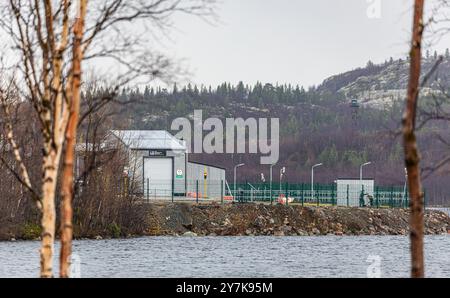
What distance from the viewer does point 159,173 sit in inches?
3922

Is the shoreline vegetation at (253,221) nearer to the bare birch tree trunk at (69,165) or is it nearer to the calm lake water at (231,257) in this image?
the calm lake water at (231,257)

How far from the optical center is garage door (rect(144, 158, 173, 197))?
98312 millimetres

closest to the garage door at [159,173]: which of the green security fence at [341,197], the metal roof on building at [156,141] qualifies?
the metal roof on building at [156,141]

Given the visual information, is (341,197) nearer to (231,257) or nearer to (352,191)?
(352,191)

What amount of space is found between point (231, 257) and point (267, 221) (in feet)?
96.8

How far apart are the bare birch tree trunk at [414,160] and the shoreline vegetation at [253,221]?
5475 cm

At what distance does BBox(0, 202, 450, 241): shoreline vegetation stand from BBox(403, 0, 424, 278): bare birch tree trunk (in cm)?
5475

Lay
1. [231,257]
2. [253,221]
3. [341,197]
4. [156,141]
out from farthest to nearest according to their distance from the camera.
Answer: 1. [341,197]
2. [156,141]
3. [253,221]
4. [231,257]

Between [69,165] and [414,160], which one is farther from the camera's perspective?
[69,165]

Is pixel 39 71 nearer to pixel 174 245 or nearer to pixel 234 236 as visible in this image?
pixel 174 245

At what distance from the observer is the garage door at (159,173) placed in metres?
98.3

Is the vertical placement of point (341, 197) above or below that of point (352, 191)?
below

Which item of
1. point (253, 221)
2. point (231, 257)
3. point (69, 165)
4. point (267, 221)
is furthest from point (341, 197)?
point (69, 165)
